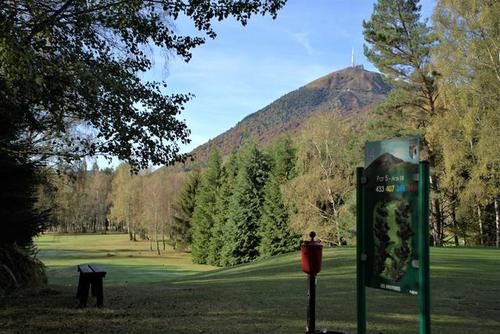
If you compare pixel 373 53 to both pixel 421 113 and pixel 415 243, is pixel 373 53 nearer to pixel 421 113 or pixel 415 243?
pixel 421 113

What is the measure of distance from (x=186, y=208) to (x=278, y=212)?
74.1ft

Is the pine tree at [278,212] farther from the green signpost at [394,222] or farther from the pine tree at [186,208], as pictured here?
the green signpost at [394,222]

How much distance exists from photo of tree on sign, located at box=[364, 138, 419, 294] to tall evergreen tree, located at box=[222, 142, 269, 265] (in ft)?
139

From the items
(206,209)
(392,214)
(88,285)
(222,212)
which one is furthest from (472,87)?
(206,209)

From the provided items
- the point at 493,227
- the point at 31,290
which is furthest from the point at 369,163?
the point at 493,227

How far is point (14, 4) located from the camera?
6.71 meters

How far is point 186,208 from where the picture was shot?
211 ft

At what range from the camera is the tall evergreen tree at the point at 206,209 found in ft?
184

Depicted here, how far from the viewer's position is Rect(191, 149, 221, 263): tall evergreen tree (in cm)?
5616

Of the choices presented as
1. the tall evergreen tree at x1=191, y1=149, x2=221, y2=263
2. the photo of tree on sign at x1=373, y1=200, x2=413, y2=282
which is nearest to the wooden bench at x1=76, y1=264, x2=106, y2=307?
the photo of tree on sign at x1=373, y1=200, x2=413, y2=282

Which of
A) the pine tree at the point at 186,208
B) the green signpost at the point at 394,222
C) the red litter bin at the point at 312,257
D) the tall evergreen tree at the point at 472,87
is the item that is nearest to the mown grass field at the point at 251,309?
the red litter bin at the point at 312,257

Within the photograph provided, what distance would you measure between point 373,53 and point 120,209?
57313 millimetres

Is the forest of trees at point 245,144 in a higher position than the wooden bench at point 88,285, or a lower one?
higher

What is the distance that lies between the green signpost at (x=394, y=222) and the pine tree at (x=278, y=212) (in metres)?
37.4
